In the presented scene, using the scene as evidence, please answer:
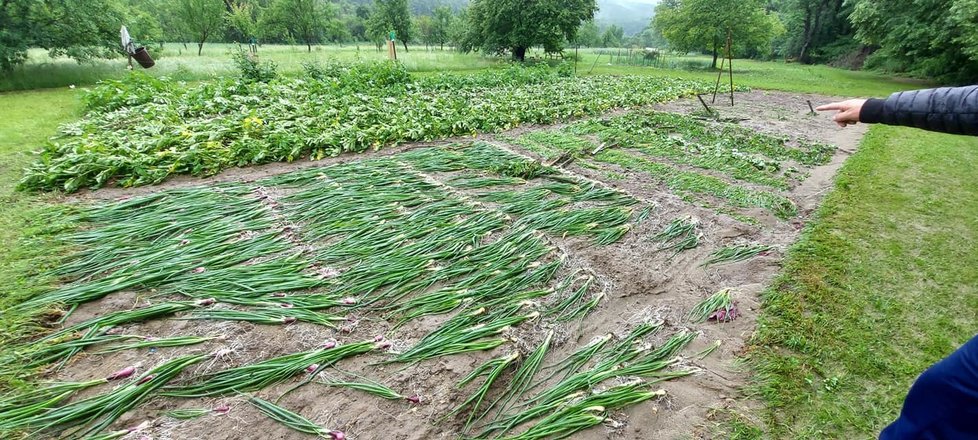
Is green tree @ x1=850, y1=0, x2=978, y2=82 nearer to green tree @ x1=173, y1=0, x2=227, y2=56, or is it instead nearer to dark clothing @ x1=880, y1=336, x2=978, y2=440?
dark clothing @ x1=880, y1=336, x2=978, y2=440

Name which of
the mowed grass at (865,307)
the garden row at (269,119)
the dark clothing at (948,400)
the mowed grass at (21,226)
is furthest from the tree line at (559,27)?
the dark clothing at (948,400)

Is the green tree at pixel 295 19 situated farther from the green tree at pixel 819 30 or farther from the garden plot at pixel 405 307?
the green tree at pixel 819 30

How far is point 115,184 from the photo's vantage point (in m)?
5.09

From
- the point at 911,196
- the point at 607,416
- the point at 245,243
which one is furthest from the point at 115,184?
the point at 911,196

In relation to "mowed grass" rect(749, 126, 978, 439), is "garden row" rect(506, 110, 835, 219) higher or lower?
higher

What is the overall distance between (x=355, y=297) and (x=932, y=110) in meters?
3.33

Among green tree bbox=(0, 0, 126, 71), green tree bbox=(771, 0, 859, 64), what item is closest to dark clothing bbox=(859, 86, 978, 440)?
green tree bbox=(0, 0, 126, 71)

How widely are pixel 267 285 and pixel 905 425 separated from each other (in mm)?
3504

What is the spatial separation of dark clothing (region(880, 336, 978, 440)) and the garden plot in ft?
3.86

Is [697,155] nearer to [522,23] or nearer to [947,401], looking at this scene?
[947,401]

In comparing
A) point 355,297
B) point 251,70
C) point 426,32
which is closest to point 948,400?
point 355,297

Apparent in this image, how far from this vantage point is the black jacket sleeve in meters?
1.54

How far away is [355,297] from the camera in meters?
3.13

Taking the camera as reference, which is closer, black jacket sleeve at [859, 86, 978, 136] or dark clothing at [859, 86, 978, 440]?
dark clothing at [859, 86, 978, 440]
